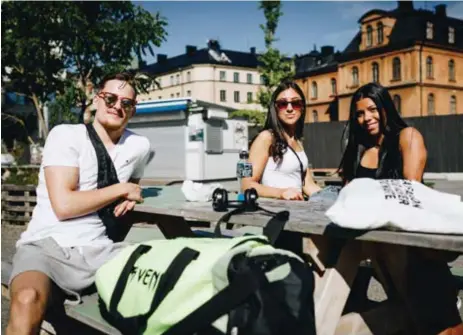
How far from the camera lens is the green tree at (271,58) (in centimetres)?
3828

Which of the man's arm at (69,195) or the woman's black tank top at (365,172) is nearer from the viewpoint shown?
the man's arm at (69,195)

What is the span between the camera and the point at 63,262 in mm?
2980

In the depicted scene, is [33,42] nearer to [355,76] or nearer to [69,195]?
[69,195]

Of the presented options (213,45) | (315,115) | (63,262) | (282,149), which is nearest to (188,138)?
(282,149)

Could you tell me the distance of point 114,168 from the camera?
354cm

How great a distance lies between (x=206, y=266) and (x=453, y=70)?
166ft

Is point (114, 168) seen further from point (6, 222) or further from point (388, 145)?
point (6, 222)

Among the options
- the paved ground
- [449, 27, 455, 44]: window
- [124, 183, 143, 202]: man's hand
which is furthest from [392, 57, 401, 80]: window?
[124, 183, 143, 202]: man's hand

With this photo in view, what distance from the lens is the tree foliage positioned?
13016 millimetres

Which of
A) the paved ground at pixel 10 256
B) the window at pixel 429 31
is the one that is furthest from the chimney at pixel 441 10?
the paved ground at pixel 10 256

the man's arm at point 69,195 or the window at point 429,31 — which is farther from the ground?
the window at point 429,31

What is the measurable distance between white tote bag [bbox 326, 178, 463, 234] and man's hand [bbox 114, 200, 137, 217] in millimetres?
1585

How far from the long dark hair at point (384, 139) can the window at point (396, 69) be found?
44.1 meters

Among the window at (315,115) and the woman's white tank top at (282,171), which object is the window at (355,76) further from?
the woman's white tank top at (282,171)
